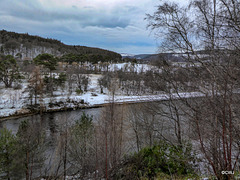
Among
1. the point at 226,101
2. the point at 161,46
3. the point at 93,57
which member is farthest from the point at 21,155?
the point at 93,57

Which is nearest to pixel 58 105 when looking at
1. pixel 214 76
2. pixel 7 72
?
pixel 7 72

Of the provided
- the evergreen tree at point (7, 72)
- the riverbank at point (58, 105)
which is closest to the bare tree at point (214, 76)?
the riverbank at point (58, 105)

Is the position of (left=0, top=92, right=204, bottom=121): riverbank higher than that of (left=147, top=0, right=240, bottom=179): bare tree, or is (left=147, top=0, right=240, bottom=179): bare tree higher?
(left=147, top=0, right=240, bottom=179): bare tree

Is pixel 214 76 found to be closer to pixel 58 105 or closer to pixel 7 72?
pixel 58 105

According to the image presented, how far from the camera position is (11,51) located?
238 ft

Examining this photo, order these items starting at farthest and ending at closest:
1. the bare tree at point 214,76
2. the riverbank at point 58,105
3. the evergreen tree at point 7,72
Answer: the evergreen tree at point 7,72, the riverbank at point 58,105, the bare tree at point 214,76

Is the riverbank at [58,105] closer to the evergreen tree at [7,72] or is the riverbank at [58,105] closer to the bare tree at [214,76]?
the evergreen tree at [7,72]

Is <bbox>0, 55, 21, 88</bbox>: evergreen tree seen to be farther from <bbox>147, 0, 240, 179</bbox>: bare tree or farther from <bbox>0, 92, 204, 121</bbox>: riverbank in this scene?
<bbox>147, 0, 240, 179</bbox>: bare tree

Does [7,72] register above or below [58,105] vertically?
above

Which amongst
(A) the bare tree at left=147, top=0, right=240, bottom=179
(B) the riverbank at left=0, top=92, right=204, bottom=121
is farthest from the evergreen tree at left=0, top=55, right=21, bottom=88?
(A) the bare tree at left=147, top=0, right=240, bottom=179

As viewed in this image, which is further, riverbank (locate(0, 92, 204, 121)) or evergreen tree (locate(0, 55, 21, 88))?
evergreen tree (locate(0, 55, 21, 88))

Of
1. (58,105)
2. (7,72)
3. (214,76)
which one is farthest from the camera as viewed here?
(7,72)

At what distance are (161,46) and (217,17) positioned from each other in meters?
2.20

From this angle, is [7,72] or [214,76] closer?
[214,76]
